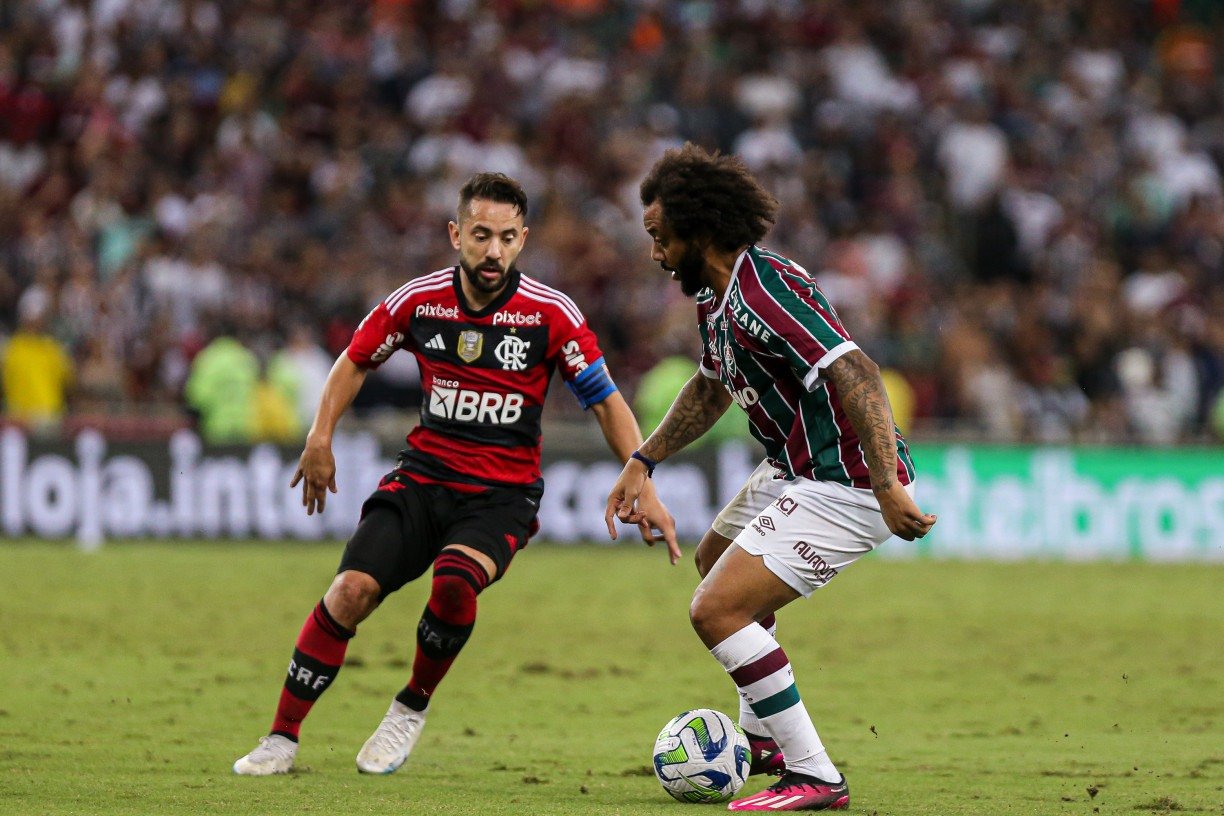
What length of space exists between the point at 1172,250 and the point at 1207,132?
8.85 ft

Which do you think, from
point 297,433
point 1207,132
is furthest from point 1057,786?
point 1207,132

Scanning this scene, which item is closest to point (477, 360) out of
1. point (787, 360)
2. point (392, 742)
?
point (392, 742)

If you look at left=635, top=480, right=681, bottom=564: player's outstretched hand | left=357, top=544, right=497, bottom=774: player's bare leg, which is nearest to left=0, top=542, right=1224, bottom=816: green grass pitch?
left=357, top=544, right=497, bottom=774: player's bare leg

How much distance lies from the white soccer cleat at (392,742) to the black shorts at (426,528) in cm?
54

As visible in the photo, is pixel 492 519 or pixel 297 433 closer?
pixel 492 519

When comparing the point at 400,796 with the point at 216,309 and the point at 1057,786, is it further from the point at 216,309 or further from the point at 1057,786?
the point at 216,309

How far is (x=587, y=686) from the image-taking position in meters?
10.5

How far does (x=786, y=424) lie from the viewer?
22.7 feet

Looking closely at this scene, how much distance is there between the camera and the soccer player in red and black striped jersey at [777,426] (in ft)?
21.2

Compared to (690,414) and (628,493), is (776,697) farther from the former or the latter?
(690,414)

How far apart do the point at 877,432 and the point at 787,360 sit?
0.44 meters

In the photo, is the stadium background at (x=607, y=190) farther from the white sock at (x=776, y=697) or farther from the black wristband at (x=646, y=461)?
the white sock at (x=776, y=697)

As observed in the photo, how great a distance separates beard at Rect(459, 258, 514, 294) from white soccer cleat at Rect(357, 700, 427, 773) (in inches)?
72.8

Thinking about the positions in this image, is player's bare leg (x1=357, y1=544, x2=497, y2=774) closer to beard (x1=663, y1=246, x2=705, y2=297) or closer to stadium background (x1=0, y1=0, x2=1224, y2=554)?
beard (x1=663, y1=246, x2=705, y2=297)
